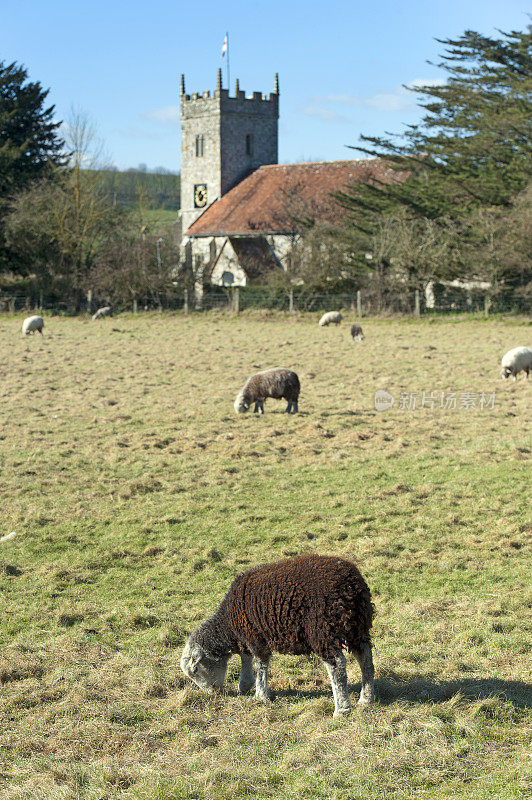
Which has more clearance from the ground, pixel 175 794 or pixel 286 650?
pixel 286 650

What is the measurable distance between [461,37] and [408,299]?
14.8 meters

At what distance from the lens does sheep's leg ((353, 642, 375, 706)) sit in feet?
17.5

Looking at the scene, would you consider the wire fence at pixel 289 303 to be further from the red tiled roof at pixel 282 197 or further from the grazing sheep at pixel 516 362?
the grazing sheep at pixel 516 362

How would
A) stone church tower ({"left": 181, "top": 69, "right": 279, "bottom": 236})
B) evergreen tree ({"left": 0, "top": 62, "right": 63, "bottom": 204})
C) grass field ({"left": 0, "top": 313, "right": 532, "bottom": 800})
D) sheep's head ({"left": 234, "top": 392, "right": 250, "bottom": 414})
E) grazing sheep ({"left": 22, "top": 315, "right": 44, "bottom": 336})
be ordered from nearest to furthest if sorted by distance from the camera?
grass field ({"left": 0, "top": 313, "right": 532, "bottom": 800}) → sheep's head ({"left": 234, "top": 392, "right": 250, "bottom": 414}) → grazing sheep ({"left": 22, "top": 315, "right": 44, "bottom": 336}) → evergreen tree ({"left": 0, "top": 62, "right": 63, "bottom": 204}) → stone church tower ({"left": 181, "top": 69, "right": 279, "bottom": 236})

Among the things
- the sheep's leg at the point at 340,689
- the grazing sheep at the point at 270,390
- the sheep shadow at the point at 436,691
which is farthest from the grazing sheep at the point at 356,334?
the sheep's leg at the point at 340,689

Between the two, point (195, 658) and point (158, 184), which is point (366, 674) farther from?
point (158, 184)

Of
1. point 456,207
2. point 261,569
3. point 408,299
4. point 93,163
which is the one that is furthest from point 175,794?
point 93,163

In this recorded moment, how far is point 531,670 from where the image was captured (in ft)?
19.5

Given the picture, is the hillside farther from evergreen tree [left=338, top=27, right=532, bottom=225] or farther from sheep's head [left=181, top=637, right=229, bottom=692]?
sheep's head [left=181, top=637, right=229, bottom=692]

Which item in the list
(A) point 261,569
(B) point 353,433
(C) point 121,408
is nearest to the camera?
(A) point 261,569

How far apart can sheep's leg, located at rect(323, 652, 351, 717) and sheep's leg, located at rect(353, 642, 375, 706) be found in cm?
17

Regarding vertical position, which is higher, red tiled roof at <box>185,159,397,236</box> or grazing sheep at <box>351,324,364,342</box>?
red tiled roof at <box>185,159,397,236</box>

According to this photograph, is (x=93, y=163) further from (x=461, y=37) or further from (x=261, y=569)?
(x=261, y=569)

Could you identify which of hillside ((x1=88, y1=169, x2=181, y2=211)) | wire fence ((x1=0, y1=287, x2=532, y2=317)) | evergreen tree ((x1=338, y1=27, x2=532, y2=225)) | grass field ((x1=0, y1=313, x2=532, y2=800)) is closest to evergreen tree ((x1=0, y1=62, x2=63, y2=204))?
wire fence ((x1=0, y1=287, x2=532, y2=317))
